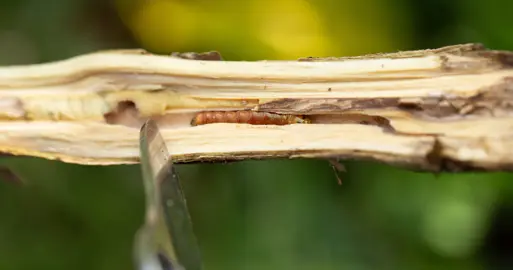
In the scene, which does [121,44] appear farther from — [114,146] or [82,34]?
[114,146]

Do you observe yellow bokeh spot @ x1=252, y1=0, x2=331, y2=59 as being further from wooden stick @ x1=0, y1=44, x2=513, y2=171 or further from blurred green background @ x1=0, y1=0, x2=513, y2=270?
wooden stick @ x1=0, y1=44, x2=513, y2=171

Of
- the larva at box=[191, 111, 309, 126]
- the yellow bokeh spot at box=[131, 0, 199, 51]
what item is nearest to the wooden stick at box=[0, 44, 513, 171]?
the larva at box=[191, 111, 309, 126]

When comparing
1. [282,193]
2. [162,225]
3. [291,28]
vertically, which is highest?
[291,28]

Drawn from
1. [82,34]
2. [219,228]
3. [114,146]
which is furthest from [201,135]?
[82,34]

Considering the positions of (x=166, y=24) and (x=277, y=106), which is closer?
(x=277, y=106)

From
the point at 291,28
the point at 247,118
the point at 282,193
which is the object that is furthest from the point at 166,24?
the point at 247,118

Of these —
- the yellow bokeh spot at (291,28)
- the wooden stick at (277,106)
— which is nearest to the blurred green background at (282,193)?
the yellow bokeh spot at (291,28)

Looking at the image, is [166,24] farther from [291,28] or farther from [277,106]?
[277,106]
